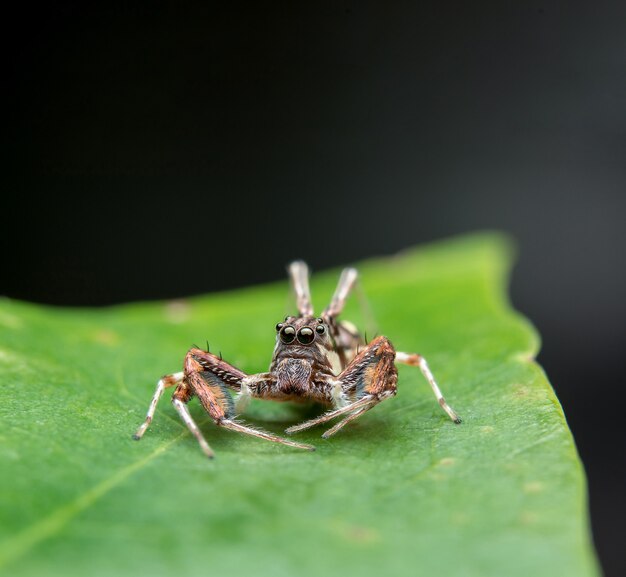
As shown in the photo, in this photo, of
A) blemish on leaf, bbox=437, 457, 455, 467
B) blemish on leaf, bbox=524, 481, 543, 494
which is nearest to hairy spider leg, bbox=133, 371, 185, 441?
blemish on leaf, bbox=437, 457, 455, 467

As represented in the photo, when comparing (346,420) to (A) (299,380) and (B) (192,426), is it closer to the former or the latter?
(A) (299,380)

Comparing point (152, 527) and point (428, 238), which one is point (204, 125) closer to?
point (428, 238)

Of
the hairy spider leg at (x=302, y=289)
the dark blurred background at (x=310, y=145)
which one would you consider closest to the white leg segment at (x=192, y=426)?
the hairy spider leg at (x=302, y=289)

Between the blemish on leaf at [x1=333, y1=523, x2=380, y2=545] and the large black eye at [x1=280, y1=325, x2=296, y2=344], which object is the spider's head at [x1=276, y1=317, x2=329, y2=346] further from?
the blemish on leaf at [x1=333, y1=523, x2=380, y2=545]

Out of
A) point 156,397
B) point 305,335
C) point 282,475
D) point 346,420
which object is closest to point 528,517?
point 282,475

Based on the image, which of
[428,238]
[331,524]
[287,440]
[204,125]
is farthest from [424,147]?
[331,524]

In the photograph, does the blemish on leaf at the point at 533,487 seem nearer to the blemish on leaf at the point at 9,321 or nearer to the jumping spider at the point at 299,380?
the jumping spider at the point at 299,380
